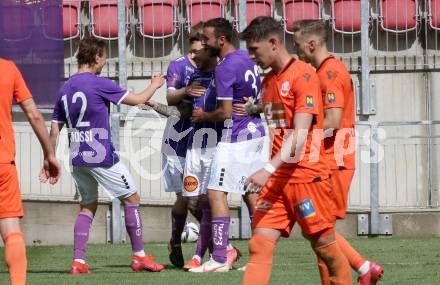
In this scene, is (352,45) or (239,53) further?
(352,45)

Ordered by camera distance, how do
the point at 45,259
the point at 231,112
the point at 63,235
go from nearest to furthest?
1. the point at 231,112
2. the point at 45,259
3. the point at 63,235

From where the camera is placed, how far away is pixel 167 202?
562 inches

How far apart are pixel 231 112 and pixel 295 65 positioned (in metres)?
2.21

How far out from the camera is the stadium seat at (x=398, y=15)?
1516cm

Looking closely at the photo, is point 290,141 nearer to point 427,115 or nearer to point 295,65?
point 295,65

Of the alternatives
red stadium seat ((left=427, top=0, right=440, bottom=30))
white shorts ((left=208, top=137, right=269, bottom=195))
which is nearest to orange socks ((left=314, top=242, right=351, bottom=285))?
white shorts ((left=208, top=137, right=269, bottom=195))

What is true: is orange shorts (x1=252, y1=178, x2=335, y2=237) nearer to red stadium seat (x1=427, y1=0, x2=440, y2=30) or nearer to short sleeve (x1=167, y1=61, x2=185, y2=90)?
short sleeve (x1=167, y1=61, x2=185, y2=90)

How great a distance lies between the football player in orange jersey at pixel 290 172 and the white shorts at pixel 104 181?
280 centimetres

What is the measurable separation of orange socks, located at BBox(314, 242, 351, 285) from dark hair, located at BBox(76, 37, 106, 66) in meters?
3.27

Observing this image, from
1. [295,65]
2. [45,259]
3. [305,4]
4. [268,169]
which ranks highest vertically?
[305,4]

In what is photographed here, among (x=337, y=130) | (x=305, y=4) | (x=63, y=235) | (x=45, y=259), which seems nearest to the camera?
(x=337, y=130)

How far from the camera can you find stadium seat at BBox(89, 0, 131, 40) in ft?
49.9

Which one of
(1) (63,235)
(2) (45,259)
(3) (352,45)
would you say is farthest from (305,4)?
(2) (45,259)

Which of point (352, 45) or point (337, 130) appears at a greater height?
point (352, 45)
